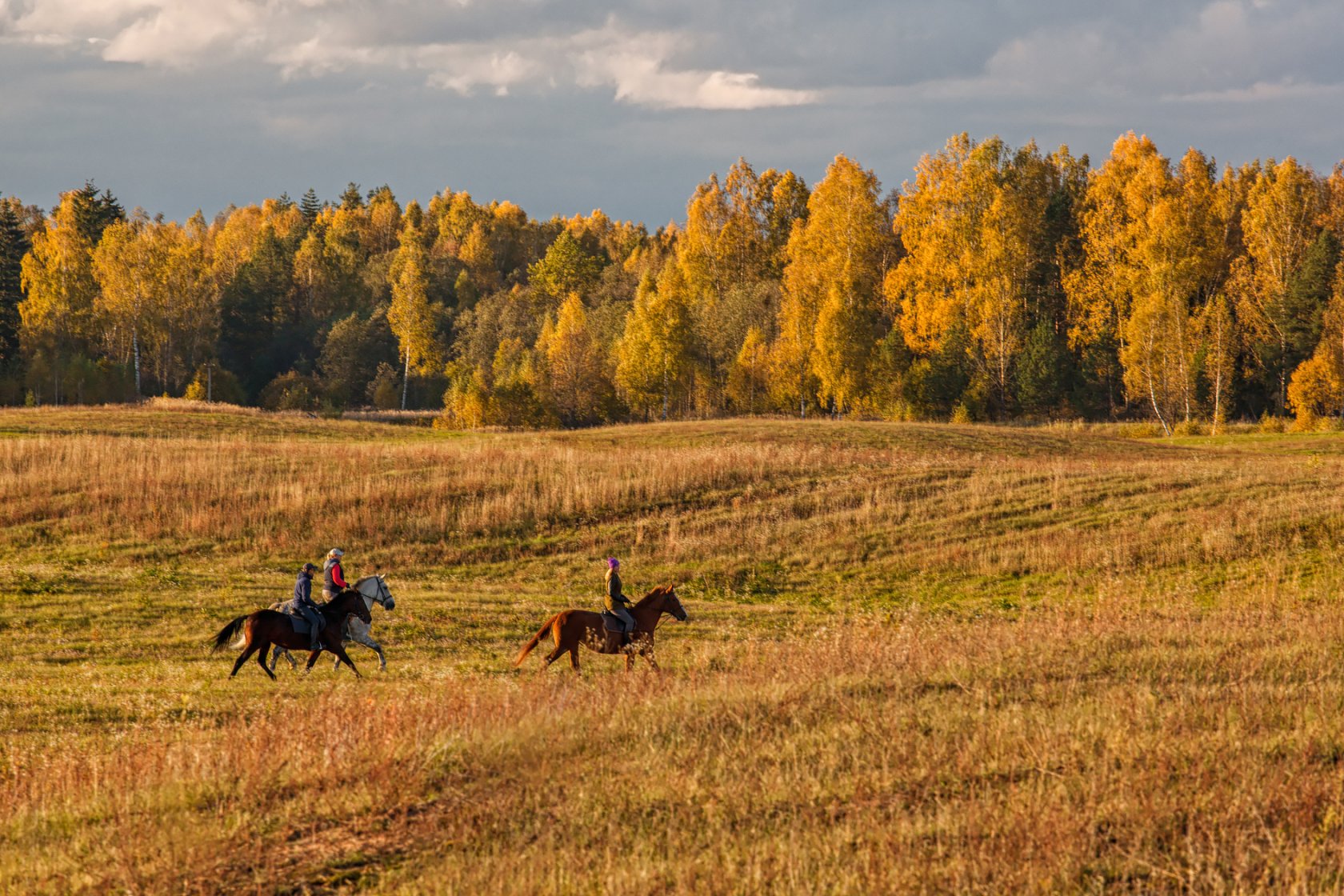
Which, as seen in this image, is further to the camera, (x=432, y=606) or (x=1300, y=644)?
(x=432, y=606)

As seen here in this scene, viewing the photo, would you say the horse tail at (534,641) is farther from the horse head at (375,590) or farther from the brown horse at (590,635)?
the horse head at (375,590)

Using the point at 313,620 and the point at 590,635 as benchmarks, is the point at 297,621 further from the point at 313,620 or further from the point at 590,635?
the point at 590,635

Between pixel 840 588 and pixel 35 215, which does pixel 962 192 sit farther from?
pixel 35 215

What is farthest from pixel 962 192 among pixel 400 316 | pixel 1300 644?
pixel 1300 644

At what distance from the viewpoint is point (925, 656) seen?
1318cm

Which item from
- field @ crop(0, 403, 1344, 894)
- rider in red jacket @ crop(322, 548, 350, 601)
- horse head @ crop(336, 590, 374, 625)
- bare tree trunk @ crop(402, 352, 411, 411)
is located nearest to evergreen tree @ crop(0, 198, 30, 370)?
bare tree trunk @ crop(402, 352, 411, 411)

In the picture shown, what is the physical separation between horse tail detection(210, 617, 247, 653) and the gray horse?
0.67 m

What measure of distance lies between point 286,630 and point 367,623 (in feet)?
4.33

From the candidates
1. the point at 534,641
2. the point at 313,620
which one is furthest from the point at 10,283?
the point at 534,641

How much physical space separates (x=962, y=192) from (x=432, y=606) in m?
61.4

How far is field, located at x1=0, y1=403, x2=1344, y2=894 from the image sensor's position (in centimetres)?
765

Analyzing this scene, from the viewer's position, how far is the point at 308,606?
17.8 metres

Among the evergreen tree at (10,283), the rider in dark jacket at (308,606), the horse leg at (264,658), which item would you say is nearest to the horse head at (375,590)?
the rider in dark jacket at (308,606)

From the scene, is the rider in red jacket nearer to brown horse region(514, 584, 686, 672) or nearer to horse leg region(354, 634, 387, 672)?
horse leg region(354, 634, 387, 672)
